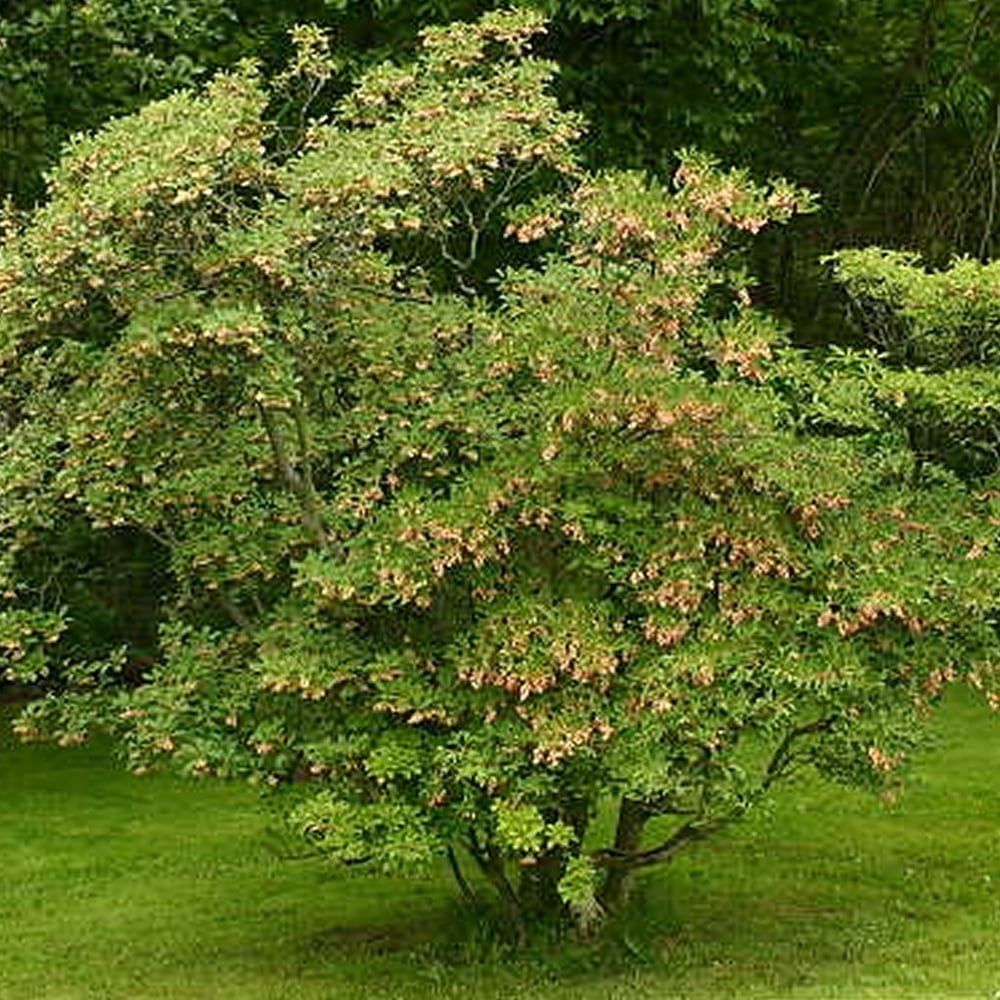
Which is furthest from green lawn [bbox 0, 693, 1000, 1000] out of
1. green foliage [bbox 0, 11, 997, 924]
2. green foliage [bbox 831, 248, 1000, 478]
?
green foliage [bbox 831, 248, 1000, 478]

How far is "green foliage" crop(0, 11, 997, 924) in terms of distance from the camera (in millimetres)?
8586

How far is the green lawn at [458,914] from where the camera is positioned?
386 inches

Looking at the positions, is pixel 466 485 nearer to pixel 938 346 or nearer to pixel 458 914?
pixel 938 346

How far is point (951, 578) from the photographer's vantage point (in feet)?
29.8

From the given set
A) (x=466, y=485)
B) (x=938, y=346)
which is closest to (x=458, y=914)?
(x=466, y=485)

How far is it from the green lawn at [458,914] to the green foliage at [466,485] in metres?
0.83

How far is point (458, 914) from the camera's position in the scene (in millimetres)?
11117

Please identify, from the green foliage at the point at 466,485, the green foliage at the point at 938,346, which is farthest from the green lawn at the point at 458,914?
the green foliage at the point at 938,346

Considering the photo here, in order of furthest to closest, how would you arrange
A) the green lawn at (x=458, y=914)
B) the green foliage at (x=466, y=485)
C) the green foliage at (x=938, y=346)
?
the green lawn at (x=458, y=914)
the green foliage at (x=938, y=346)
the green foliage at (x=466, y=485)

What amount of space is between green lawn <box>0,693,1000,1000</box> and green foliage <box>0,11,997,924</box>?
2.71 ft

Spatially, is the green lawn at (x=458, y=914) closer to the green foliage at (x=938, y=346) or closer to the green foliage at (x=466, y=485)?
the green foliage at (x=466, y=485)

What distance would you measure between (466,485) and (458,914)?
3323 mm

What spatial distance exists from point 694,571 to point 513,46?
111 inches

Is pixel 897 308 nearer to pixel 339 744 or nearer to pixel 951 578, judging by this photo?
pixel 951 578
